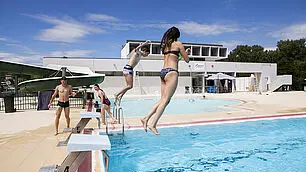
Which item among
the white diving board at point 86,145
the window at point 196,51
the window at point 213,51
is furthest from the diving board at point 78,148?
the window at point 213,51

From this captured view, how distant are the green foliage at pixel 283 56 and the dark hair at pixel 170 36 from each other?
166ft

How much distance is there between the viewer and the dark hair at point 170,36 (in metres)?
3.05

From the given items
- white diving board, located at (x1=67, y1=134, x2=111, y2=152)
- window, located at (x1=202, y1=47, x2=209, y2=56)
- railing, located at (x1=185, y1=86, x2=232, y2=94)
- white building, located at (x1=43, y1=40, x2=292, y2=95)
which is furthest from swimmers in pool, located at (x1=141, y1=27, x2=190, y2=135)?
window, located at (x1=202, y1=47, x2=209, y2=56)

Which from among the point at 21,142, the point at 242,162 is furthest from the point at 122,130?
the point at 242,162

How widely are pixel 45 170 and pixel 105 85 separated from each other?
→ 2576 centimetres

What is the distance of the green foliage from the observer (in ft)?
158

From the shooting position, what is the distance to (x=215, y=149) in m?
7.50

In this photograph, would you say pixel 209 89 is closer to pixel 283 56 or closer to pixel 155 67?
pixel 155 67

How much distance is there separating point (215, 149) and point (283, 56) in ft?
191

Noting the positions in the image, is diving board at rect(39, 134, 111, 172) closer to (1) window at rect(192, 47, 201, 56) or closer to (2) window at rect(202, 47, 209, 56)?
(1) window at rect(192, 47, 201, 56)

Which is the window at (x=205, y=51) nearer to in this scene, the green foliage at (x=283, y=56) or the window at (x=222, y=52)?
the window at (x=222, y=52)

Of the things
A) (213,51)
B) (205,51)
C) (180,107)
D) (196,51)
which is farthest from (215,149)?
(213,51)

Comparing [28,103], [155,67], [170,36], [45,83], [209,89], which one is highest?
[155,67]

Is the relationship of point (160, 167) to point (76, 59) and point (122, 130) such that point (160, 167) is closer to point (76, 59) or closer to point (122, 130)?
point (122, 130)
